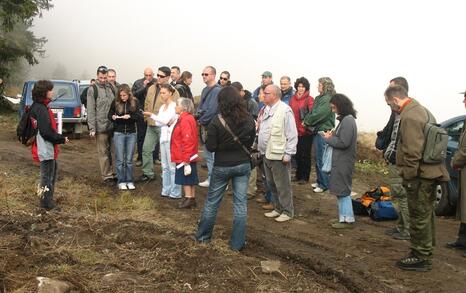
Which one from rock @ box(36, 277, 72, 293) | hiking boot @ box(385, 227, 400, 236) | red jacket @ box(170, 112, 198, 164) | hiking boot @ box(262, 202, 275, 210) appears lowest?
hiking boot @ box(262, 202, 275, 210)

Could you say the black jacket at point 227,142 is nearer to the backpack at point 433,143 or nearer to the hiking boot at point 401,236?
the backpack at point 433,143

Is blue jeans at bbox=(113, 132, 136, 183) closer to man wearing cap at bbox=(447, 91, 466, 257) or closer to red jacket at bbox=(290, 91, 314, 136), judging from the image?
red jacket at bbox=(290, 91, 314, 136)

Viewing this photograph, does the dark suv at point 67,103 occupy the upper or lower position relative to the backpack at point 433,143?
lower

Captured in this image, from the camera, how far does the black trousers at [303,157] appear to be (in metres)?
9.91

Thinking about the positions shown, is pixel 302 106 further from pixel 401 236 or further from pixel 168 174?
pixel 401 236

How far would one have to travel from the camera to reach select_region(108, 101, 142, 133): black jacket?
8773 millimetres

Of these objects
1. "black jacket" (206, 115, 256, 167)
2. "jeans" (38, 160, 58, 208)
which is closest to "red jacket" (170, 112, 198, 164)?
"jeans" (38, 160, 58, 208)

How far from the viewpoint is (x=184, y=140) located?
7.75 m

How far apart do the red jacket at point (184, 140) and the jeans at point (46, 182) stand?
176 centimetres

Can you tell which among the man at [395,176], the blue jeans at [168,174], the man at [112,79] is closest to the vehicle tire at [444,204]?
the man at [395,176]

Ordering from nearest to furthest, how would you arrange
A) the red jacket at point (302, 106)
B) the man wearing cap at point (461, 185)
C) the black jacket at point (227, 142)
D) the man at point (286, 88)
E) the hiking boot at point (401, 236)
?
1. the black jacket at point (227, 142)
2. the man wearing cap at point (461, 185)
3. the hiking boot at point (401, 236)
4. the red jacket at point (302, 106)
5. the man at point (286, 88)

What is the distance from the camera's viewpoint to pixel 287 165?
7527mm

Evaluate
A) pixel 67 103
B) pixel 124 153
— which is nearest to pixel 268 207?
pixel 124 153

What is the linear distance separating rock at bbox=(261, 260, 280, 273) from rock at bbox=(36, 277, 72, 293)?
1.94m
